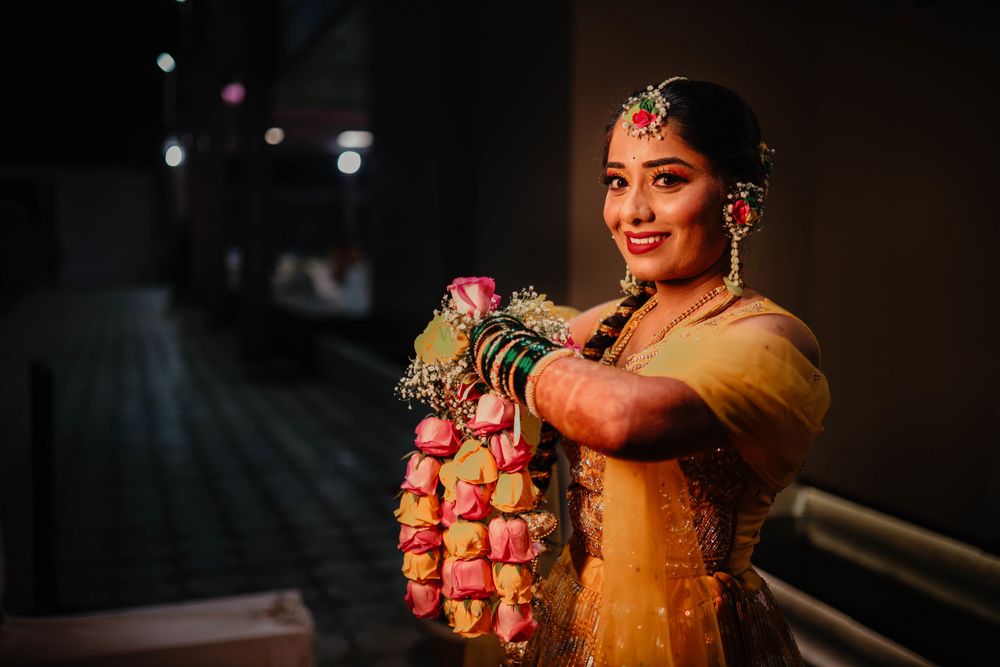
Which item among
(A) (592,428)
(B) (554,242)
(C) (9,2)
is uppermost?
(C) (9,2)

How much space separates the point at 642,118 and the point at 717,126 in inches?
4.9

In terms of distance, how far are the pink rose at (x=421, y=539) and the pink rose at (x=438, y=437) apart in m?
0.14

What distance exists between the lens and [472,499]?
1.52 metres

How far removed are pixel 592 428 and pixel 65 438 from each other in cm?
670

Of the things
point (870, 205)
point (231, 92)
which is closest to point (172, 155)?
point (231, 92)

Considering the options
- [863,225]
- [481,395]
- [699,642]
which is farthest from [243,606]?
[863,225]

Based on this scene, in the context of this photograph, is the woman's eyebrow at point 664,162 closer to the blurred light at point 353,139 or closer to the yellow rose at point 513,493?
the yellow rose at point 513,493

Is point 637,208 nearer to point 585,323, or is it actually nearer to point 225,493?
point 585,323

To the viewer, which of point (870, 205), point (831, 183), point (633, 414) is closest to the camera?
point (633, 414)

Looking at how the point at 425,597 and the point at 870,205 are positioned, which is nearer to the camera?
the point at 425,597

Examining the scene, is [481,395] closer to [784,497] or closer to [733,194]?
[733,194]

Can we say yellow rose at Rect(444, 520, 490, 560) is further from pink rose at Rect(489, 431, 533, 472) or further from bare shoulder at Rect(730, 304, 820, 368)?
bare shoulder at Rect(730, 304, 820, 368)

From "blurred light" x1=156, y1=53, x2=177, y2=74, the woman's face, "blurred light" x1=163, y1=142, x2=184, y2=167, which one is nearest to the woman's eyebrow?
the woman's face

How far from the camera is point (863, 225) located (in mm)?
3688
